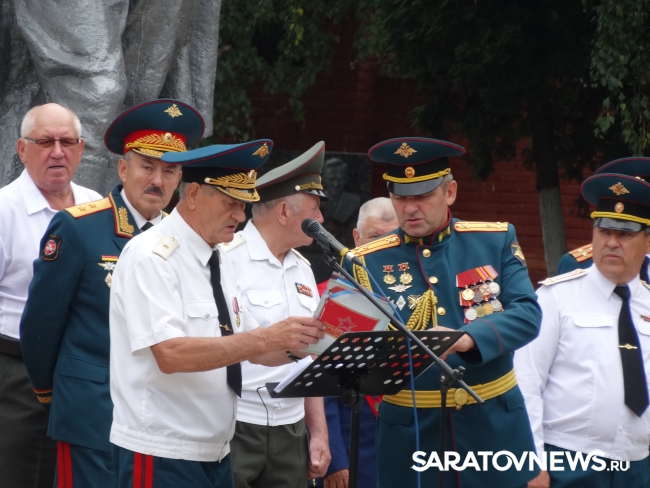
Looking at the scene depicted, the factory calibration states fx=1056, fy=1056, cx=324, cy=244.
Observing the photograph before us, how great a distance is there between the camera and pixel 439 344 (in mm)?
3445

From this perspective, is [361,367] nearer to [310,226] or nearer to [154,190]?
[310,226]

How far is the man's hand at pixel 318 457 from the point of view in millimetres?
4512

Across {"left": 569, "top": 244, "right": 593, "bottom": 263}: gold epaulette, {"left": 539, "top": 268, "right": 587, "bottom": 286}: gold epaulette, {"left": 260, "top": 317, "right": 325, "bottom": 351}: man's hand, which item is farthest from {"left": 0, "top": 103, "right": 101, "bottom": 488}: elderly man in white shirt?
{"left": 569, "top": 244, "right": 593, "bottom": 263}: gold epaulette

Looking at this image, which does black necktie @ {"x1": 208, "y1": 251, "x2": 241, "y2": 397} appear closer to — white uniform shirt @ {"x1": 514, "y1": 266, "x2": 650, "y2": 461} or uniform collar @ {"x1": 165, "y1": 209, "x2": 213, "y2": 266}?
uniform collar @ {"x1": 165, "y1": 209, "x2": 213, "y2": 266}

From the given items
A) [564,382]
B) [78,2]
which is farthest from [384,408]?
[78,2]

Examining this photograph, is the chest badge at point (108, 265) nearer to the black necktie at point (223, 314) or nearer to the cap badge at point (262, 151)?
the black necktie at point (223, 314)

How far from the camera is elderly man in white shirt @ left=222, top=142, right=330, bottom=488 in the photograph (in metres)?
4.23

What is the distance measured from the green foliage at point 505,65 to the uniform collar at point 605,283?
4.81 metres

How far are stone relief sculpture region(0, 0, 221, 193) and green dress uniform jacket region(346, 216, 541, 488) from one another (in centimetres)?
171

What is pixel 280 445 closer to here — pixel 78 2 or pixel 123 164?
pixel 123 164

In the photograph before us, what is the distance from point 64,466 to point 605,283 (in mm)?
2436

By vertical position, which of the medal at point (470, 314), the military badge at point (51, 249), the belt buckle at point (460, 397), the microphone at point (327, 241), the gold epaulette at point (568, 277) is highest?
the microphone at point (327, 241)

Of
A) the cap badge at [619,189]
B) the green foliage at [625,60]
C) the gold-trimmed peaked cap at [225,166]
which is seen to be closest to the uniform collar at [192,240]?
the gold-trimmed peaked cap at [225,166]

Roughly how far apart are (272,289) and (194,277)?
3.18 ft
